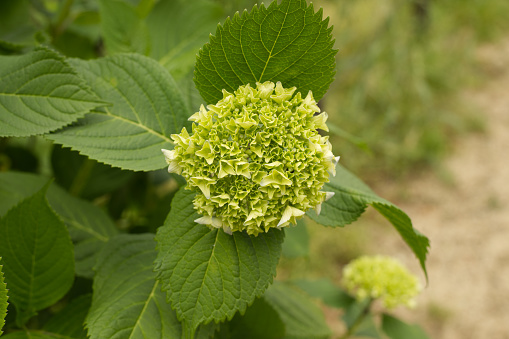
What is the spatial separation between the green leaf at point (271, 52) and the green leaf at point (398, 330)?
3.77ft

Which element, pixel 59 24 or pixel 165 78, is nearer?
pixel 165 78

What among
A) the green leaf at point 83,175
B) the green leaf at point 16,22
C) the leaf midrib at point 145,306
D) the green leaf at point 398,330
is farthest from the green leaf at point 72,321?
the green leaf at point 398,330

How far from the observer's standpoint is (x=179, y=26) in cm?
127

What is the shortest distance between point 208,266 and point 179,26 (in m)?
0.81

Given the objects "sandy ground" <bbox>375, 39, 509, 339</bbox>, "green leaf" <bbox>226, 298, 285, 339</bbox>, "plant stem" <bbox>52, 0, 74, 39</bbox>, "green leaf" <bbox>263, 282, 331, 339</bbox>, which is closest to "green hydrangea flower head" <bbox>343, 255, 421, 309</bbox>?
"green leaf" <bbox>263, 282, 331, 339</bbox>

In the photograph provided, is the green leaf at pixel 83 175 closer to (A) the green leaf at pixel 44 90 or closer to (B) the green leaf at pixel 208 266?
(A) the green leaf at pixel 44 90

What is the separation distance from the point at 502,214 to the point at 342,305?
2966 mm

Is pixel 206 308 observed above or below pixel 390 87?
below

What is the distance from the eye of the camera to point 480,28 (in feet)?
19.0

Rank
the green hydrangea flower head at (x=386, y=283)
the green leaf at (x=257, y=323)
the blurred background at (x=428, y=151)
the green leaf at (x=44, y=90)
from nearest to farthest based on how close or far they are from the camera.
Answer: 1. the green leaf at (x=44, y=90)
2. the green leaf at (x=257, y=323)
3. the green hydrangea flower head at (x=386, y=283)
4. the blurred background at (x=428, y=151)

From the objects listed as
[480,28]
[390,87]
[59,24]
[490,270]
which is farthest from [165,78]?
[480,28]

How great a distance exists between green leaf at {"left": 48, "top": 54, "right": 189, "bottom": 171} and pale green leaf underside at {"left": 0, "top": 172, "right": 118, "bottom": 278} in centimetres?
28

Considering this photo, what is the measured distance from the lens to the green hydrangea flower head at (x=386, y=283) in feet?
5.05

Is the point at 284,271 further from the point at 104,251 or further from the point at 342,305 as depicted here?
the point at 104,251
